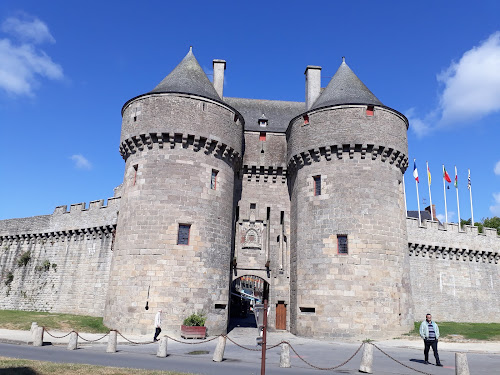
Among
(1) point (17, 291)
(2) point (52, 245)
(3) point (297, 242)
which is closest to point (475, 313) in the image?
(3) point (297, 242)

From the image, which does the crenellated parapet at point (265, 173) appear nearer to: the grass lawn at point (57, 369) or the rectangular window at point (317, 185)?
the rectangular window at point (317, 185)

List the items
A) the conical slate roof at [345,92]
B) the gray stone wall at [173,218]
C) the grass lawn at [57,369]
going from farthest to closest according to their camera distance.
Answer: the conical slate roof at [345,92], the gray stone wall at [173,218], the grass lawn at [57,369]

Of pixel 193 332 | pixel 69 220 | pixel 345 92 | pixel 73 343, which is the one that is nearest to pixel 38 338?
pixel 73 343

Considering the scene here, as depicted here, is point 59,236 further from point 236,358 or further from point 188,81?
point 236,358

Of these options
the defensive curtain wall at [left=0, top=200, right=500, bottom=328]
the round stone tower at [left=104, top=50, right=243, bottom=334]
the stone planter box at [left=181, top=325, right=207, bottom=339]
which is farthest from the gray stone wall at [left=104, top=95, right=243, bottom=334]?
the defensive curtain wall at [left=0, top=200, right=500, bottom=328]

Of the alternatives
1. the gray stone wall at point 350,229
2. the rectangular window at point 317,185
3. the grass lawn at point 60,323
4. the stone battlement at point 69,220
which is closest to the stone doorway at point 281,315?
the gray stone wall at point 350,229

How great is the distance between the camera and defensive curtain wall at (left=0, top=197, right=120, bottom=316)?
24141 millimetres

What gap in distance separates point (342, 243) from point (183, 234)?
7.67m

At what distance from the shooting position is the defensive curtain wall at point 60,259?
2414 cm

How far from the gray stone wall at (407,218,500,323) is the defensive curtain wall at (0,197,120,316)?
1993 centimetres

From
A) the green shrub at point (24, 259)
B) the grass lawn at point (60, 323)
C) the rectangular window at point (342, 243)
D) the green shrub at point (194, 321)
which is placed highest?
the rectangular window at point (342, 243)

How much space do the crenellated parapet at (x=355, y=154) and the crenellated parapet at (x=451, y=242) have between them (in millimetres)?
7906

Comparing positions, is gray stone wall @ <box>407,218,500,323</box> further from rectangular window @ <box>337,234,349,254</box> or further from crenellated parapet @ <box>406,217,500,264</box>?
rectangular window @ <box>337,234,349,254</box>

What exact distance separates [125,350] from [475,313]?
24.4 meters
